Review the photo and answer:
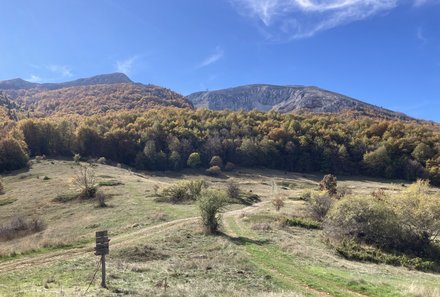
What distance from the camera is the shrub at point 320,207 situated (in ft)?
193

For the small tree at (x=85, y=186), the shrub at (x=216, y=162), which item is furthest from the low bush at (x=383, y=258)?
the shrub at (x=216, y=162)

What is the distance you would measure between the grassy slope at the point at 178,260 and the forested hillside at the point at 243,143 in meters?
78.9

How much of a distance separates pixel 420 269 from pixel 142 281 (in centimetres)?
2884

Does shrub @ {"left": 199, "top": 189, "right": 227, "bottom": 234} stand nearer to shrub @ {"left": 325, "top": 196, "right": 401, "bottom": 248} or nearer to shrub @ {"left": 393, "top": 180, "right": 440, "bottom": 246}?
shrub @ {"left": 325, "top": 196, "right": 401, "bottom": 248}

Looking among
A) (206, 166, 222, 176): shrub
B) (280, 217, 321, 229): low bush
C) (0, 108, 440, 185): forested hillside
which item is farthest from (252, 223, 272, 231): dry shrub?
(0, 108, 440, 185): forested hillside

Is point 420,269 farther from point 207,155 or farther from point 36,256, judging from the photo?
point 207,155

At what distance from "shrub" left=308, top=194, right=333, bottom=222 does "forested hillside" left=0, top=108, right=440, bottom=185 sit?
7926cm

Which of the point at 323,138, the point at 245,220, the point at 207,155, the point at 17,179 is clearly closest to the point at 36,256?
the point at 245,220

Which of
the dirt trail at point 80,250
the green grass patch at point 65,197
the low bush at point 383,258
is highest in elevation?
the green grass patch at point 65,197

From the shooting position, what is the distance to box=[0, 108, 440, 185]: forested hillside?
136375 millimetres

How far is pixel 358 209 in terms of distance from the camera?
47031 mm

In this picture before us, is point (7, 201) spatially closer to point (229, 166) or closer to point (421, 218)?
point (421, 218)

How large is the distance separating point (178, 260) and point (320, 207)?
35674mm

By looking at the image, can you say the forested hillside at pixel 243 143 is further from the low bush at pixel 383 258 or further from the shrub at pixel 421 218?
the low bush at pixel 383 258
